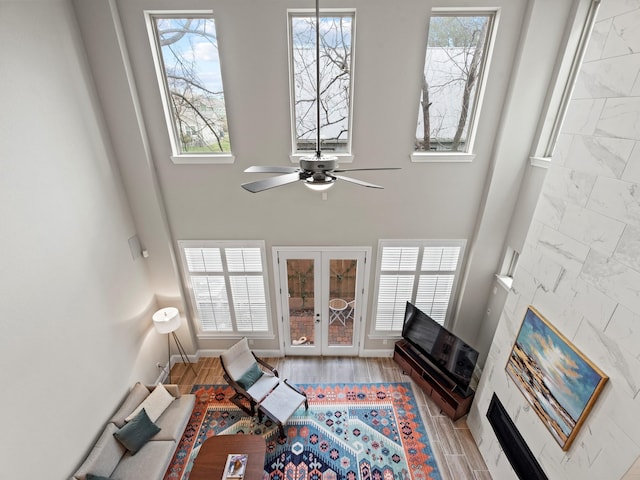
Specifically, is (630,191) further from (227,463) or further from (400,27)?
(227,463)

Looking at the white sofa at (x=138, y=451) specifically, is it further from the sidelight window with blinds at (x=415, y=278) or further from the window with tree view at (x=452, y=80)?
the window with tree view at (x=452, y=80)

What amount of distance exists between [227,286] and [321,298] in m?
1.64

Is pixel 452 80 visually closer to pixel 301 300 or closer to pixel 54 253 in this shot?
pixel 301 300

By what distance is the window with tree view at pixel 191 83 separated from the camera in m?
3.73

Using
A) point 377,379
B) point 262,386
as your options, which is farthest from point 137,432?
point 377,379

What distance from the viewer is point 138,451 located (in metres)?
3.63

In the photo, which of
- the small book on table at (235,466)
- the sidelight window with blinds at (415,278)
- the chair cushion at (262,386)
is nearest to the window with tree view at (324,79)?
the sidelight window with blinds at (415,278)

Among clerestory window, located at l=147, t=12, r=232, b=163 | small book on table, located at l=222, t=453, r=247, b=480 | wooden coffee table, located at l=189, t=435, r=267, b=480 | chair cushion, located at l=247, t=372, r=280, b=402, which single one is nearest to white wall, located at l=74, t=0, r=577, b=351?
clerestory window, located at l=147, t=12, r=232, b=163

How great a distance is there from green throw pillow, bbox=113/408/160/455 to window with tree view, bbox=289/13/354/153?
4.20 meters

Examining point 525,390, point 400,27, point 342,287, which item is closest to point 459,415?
point 525,390

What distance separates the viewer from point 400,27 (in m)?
3.51

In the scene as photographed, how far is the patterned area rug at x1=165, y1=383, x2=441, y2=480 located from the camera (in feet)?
12.3

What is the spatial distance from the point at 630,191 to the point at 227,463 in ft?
15.6

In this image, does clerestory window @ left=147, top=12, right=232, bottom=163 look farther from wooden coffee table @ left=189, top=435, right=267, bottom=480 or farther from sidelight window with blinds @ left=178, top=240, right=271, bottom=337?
wooden coffee table @ left=189, top=435, right=267, bottom=480
